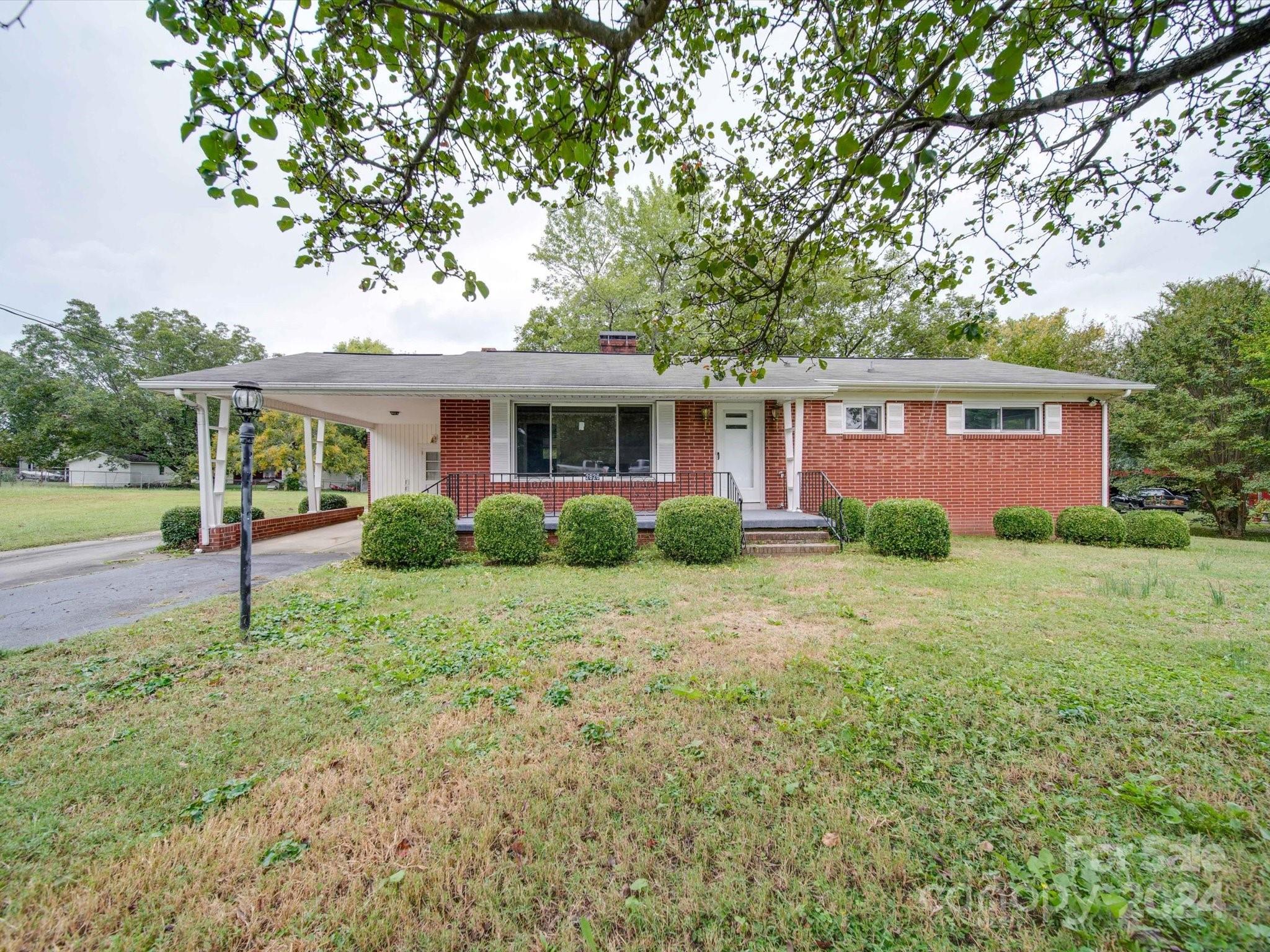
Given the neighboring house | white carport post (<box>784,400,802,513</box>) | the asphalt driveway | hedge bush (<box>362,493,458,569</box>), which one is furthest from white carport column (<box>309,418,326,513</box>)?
the neighboring house

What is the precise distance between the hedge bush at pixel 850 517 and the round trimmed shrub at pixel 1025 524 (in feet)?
10.9

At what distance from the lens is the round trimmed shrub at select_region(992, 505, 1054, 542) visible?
979 cm

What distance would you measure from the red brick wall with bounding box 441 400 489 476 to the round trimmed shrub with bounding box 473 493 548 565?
2103mm

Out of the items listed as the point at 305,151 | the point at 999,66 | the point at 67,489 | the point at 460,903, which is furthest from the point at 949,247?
the point at 67,489

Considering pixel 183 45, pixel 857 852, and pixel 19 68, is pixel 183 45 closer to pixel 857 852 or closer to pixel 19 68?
pixel 19 68

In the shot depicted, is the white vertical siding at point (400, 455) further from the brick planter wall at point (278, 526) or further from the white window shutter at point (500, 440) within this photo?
the white window shutter at point (500, 440)

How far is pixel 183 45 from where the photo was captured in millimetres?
2928

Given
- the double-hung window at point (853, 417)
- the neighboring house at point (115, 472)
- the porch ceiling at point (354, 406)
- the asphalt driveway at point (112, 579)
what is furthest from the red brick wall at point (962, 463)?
the neighboring house at point (115, 472)

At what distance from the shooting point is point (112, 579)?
258 inches

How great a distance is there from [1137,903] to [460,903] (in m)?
2.23

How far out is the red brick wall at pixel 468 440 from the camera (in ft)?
30.5

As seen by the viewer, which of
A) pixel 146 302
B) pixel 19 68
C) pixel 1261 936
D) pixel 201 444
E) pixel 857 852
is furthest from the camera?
pixel 146 302

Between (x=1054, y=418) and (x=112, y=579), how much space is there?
676 inches

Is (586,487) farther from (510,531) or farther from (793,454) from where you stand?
(793,454)
